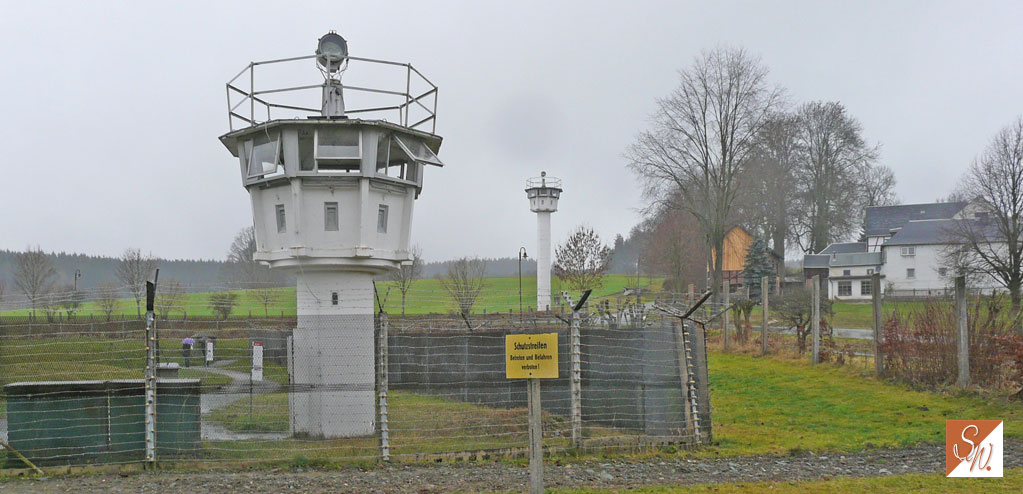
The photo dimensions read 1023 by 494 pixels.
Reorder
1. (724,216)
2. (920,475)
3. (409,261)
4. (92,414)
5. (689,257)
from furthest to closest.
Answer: (689,257) < (724,216) < (409,261) < (92,414) < (920,475)

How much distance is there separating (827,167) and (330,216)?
56.7 m

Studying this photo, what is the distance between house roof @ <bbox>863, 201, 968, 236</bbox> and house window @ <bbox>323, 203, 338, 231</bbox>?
63.9 m

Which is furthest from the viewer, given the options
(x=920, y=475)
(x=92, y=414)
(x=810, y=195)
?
(x=810, y=195)

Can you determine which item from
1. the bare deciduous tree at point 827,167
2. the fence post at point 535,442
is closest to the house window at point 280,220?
the fence post at point 535,442

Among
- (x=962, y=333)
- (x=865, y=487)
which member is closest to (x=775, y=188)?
(x=962, y=333)

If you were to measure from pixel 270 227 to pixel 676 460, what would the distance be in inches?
322

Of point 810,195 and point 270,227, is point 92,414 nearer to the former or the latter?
point 270,227

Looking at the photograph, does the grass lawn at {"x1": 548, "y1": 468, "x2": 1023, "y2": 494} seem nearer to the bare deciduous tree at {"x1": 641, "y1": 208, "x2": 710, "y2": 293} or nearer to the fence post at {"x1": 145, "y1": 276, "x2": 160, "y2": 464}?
the fence post at {"x1": 145, "y1": 276, "x2": 160, "y2": 464}

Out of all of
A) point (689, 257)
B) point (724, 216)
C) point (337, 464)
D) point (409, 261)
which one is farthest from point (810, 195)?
point (337, 464)

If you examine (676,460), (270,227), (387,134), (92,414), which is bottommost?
(676,460)

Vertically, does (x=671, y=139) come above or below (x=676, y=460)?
above

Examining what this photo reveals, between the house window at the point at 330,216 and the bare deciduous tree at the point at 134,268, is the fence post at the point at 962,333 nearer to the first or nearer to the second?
the house window at the point at 330,216

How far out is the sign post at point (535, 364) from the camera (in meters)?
8.11

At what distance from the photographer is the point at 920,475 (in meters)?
9.63
